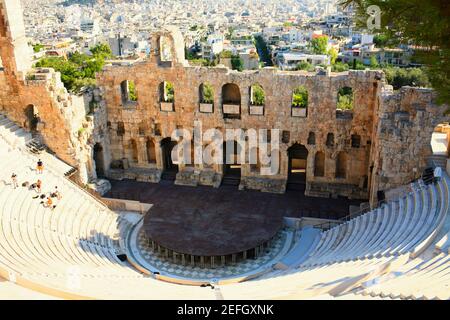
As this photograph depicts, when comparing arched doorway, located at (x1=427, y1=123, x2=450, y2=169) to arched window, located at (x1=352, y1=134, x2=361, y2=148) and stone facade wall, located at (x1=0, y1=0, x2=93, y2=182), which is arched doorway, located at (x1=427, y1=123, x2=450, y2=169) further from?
stone facade wall, located at (x1=0, y1=0, x2=93, y2=182)

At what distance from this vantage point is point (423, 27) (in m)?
12.1

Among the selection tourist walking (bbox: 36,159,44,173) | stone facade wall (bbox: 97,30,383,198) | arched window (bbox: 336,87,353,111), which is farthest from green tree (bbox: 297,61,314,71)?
tourist walking (bbox: 36,159,44,173)

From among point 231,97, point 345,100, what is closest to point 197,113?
point 231,97

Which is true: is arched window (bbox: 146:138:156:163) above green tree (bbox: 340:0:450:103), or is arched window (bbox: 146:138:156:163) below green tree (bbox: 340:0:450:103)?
below

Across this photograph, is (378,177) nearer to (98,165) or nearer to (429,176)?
(429,176)

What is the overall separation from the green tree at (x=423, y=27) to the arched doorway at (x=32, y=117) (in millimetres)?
18315

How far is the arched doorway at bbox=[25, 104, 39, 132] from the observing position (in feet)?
82.0

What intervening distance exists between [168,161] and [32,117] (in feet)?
26.4

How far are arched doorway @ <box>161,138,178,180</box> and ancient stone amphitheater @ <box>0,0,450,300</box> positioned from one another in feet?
0.39

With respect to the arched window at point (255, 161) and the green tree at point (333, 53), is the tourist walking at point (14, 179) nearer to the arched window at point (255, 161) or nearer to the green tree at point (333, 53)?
the arched window at point (255, 161)

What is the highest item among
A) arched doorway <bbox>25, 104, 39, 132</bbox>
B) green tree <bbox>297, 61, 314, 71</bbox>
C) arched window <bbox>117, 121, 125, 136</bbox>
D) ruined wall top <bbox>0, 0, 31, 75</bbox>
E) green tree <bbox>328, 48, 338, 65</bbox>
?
ruined wall top <bbox>0, 0, 31, 75</bbox>

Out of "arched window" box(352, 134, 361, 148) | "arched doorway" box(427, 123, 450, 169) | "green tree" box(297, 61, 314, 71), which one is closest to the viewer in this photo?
"arched doorway" box(427, 123, 450, 169)

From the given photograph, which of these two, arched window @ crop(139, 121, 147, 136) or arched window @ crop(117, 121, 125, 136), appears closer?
arched window @ crop(139, 121, 147, 136)

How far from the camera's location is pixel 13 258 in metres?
15.6
